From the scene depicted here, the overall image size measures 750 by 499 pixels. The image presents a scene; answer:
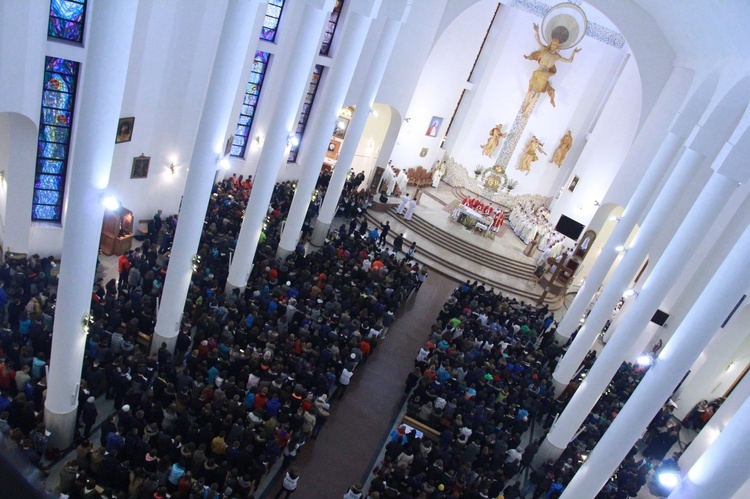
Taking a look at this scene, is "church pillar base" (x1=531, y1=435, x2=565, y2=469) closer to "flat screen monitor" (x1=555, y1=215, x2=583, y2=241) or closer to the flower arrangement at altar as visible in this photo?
"flat screen monitor" (x1=555, y1=215, x2=583, y2=241)

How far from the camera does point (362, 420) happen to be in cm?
1268

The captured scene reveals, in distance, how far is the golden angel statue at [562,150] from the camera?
2878cm

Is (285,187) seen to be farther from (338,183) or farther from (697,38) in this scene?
(697,38)

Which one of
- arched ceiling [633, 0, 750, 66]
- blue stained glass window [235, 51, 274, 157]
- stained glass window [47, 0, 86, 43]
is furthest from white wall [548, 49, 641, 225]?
stained glass window [47, 0, 86, 43]

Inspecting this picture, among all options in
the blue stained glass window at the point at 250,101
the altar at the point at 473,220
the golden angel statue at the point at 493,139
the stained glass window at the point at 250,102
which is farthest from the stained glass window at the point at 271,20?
the golden angel statue at the point at 493,139

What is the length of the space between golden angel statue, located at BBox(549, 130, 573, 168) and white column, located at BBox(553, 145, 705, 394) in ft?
48.4

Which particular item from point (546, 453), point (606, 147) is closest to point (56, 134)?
point (546, 453)

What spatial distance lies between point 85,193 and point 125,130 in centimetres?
708

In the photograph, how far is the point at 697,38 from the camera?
15711 mm

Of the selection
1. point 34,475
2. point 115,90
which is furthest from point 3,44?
point 34,475

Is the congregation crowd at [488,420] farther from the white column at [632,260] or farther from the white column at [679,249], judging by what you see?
the white column at [679,249]

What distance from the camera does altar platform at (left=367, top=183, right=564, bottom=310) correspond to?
22.3 m

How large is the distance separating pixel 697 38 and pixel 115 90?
1493 centimetres

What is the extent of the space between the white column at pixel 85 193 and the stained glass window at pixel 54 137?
17.7 ft
